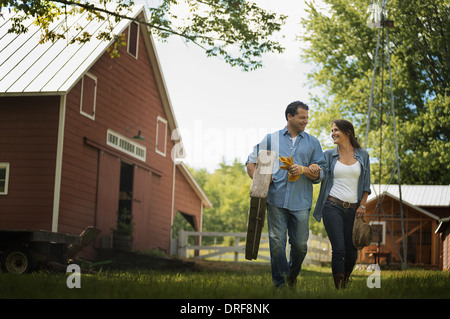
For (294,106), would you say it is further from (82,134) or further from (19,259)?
(82,134)

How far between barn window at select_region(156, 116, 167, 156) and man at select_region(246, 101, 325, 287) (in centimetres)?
1503

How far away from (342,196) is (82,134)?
1125 centimetres

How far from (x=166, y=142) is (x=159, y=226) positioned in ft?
9.01

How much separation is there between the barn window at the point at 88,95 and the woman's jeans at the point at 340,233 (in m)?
11.3

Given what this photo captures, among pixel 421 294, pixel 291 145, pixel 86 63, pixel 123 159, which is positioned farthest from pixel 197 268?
pixel 421 294

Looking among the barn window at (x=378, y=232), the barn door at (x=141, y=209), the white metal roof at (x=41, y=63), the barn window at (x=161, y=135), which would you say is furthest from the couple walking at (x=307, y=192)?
the barn window at (x=378, y=232)

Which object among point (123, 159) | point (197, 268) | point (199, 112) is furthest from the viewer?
point (199, 112)

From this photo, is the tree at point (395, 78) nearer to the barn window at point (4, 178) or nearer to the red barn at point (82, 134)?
the red barn at point (82, 134)

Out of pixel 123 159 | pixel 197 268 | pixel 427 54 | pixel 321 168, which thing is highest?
pixel 427 54

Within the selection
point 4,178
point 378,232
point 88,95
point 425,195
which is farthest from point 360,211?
point 425,195

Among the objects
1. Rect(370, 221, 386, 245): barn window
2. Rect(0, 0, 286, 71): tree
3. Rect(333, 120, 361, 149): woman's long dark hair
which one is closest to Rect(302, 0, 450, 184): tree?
Rect(370, 221, 386, 245): barn window

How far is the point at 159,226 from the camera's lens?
21562 millimetres

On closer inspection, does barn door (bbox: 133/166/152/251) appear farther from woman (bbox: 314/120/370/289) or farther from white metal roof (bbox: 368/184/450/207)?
woman (bbox: 314/120/370/289)
